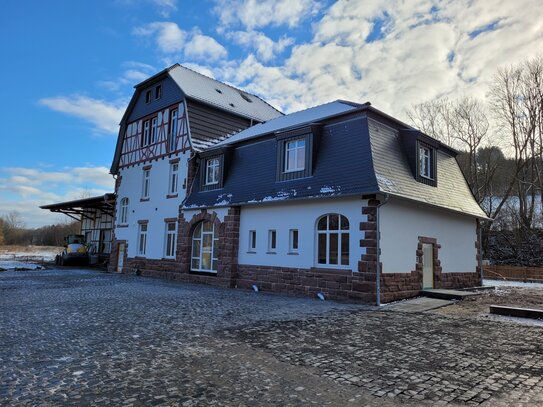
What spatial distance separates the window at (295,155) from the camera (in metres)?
15.3

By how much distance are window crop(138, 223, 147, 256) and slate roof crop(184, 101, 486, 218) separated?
20.9 ft

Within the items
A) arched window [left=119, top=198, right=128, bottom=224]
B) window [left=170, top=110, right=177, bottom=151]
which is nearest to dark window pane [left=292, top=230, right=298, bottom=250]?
window [left=170, top=110, right=177, bottom=151]

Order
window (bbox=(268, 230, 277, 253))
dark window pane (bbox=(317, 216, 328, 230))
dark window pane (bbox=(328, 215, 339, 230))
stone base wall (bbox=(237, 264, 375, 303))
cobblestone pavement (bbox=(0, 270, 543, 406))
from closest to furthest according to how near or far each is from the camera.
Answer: cobblestone pavement (bbox=(0, 270, 543, 406))
stone base wall (bbox=(237, 264, 375, 303))
dark window pane (bbox=(328, 215, 339, 230))
dark window pane (bbox=(317, 216, 328, 230))
window (bbox=(268, 230, 277, 253))

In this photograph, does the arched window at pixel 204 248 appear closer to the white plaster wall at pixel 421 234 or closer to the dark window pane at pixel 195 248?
the dark window pane at pixel 195 248

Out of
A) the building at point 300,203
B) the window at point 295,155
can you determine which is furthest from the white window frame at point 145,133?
the window at point 295,155

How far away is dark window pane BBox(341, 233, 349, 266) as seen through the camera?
43.1 ft

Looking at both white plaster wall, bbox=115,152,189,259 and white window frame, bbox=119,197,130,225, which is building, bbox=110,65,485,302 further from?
white window frame, bbox=119,197,130,225

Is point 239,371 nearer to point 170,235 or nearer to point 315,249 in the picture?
point 315,249

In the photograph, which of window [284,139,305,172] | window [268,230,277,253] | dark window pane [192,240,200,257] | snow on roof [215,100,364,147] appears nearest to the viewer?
window [284,139,305,172]

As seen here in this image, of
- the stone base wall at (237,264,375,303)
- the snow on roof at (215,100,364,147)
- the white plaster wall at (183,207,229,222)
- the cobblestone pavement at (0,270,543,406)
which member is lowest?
the cobblestone pavement at (0,270,543,406)

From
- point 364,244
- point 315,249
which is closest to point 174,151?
point 315,249

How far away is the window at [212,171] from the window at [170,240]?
10.9 feet

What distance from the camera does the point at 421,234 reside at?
14695mm

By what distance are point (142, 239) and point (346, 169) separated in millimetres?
14838
